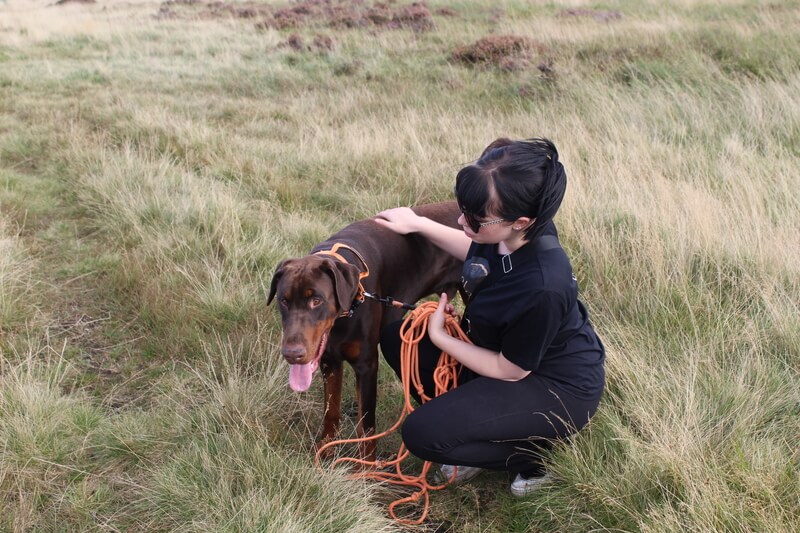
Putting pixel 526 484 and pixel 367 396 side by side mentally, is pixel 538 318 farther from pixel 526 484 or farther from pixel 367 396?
pixel 367 396

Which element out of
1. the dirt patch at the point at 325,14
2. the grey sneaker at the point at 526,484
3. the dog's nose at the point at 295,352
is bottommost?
the grey sneaker at the point at 526,484

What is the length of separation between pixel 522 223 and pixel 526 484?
106 centimetres

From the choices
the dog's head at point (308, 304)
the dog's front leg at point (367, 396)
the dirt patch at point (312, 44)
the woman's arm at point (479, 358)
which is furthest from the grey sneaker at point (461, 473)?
the dirt patch at point (312, 44)

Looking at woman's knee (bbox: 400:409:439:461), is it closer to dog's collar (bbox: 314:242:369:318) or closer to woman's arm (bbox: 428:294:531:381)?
woman's arm (bbox: 428:294:531:381)

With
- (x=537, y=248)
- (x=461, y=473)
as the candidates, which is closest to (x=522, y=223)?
(x=537, y=248)

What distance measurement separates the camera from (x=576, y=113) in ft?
24.5

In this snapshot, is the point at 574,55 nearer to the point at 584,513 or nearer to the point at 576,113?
the point at 576,113

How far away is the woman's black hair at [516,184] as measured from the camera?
87.8 inches

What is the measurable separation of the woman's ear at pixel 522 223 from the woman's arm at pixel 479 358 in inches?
19.1

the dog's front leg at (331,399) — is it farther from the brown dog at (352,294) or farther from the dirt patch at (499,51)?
the dirt patch at (499,51)

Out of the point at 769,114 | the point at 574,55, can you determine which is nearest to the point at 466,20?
the point at 574,55

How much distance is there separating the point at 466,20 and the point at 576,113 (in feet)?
29.5

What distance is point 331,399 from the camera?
304cm

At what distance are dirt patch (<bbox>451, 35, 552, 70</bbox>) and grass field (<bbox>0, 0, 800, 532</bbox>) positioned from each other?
0.21 feet
